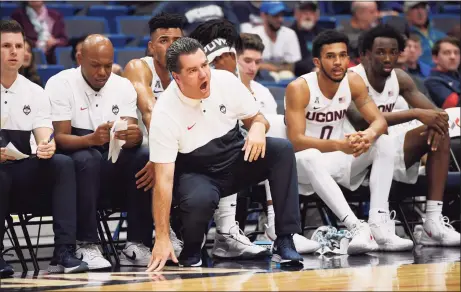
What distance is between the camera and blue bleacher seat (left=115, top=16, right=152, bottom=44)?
37.1 ft

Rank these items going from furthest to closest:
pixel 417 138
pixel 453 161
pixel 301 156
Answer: pixel 453 161 → pixel 417 138 → pixel 301 156

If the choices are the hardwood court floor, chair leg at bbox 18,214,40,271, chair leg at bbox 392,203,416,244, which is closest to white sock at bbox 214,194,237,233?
the hardwood court floor

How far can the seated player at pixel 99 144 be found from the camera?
19.7 feet

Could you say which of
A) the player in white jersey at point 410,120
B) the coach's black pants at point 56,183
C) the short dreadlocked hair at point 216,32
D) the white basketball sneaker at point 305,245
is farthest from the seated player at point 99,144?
the player in white jersey at point 410,120

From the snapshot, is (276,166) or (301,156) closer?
(276,166)

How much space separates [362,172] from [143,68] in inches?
68.2

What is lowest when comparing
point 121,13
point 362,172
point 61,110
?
point 362,172

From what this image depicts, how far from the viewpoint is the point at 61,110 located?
6.26 metres

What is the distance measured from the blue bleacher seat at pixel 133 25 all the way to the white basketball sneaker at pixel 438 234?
5124 mm

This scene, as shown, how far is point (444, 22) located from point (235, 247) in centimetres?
722

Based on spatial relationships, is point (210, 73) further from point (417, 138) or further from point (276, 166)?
point (417, 138)

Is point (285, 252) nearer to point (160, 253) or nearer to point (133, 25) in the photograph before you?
point (160, 253)

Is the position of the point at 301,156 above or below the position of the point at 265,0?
below

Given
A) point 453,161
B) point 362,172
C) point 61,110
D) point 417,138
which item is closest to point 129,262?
point 61,110
